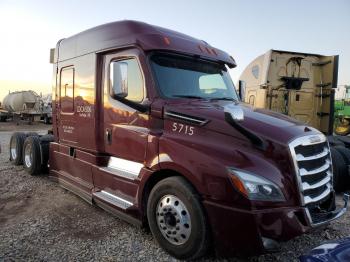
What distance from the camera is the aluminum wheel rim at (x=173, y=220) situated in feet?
12.8

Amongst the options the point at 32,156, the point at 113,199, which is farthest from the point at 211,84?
the point at 32,156

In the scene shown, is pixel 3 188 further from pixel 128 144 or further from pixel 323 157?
pixel 323 157

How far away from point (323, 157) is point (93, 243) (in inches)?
120

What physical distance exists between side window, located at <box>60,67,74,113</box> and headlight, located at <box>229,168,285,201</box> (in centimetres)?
391

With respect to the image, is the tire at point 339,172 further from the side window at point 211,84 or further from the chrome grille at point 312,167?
the side window at point 211,84

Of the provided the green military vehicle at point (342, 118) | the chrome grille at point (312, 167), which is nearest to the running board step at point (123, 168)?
the chrome grille at point (312, 167)

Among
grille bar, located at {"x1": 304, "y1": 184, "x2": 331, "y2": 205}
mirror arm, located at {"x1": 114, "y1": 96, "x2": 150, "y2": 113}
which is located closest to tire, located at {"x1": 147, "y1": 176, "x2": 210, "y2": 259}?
mirror arm, located at {"x1": 114, "y1": 96, "x2": 150, "y2": 113}

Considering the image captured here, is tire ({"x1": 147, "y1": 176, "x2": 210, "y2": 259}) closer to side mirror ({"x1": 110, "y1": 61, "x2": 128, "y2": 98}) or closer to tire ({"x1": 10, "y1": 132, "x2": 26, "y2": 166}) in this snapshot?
side mirror ({"x1": 110, "y1": 61, "x2": 128, "y2": 98})

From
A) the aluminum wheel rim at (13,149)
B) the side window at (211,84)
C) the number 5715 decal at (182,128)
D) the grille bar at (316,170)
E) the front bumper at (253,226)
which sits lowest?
the aluminum wheel rim at (13,149)

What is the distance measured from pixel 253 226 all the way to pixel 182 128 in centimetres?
137

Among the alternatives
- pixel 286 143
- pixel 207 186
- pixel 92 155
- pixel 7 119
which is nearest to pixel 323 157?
pixel 286 143

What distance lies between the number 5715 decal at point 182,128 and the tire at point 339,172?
4.05 meters

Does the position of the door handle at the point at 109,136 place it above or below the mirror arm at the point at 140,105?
below

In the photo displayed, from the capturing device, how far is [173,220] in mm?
4023
